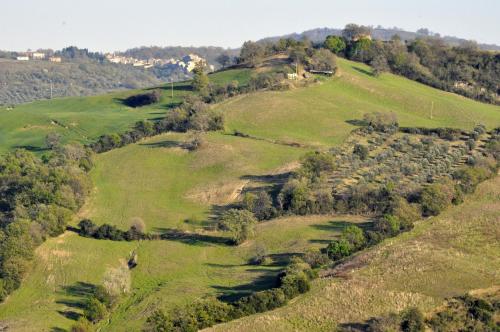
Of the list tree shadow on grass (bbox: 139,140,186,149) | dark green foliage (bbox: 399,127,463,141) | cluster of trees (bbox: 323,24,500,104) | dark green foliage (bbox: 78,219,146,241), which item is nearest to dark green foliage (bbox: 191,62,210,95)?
cluster of trees (bbox: 323,24,500,104)

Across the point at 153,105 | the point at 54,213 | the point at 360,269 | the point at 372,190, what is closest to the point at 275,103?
the point at 153,105

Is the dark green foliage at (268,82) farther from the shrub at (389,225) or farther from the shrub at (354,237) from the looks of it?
the shrub at (354,237)

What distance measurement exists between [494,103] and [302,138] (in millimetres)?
53857

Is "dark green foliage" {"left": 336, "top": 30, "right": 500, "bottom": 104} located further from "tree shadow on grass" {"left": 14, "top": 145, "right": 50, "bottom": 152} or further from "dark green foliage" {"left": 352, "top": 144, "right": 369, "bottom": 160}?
"tree shadow on grass" {"left": 14, "top": 145, "right": 50, "bottom": 152}

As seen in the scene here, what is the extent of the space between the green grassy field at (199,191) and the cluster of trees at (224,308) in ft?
4.10

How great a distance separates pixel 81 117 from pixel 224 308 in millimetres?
85102

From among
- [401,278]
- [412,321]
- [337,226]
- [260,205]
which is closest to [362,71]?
[260,205]

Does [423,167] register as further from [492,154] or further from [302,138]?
[302,138]

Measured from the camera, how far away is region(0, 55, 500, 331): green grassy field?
5809 cm

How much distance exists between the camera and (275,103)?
117 meters

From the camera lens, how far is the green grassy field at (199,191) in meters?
58.1

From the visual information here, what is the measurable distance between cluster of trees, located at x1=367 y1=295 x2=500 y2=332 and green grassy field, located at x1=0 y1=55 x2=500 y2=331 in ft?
7.00

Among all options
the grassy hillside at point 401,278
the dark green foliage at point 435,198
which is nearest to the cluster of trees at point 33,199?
the grassy hillside at point 401,278

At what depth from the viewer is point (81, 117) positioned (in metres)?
129
